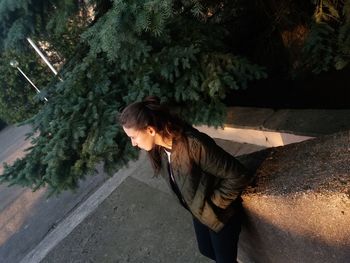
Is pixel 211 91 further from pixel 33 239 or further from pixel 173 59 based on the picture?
pixel 33 239

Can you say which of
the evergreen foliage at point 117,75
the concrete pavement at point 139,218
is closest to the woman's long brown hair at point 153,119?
the evergreen foliage at point 117,75

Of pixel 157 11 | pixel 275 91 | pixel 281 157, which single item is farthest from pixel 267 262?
pixel 275 91

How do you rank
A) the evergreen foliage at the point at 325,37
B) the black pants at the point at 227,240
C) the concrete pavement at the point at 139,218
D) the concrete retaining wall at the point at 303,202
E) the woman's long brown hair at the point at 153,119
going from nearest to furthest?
the concrete retaining wall at the point at 303,202
the woman's long brown hair at the point at 153,119
the black pants at the point at 227,240
the evergreen foliage at the point at 325,37
the concrete pavement at the point at 139,218

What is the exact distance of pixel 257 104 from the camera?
425cm

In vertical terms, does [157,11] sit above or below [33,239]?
above

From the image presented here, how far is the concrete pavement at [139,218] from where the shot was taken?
337 cm

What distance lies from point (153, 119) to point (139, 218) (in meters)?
2.38

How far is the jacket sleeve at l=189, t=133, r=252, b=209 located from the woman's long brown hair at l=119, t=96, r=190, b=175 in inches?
3.6

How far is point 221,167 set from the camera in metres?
2.02

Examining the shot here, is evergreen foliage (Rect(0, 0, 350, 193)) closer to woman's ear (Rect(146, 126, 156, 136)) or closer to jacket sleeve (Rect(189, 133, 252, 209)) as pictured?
woman's ear (Rect(146, 126, 156, 136))

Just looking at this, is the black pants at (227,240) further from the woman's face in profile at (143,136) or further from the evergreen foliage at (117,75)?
the evergreen foliage at (117,75)

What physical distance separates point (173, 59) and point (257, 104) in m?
1.48

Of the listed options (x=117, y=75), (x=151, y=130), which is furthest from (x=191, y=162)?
(x=117, y=75)

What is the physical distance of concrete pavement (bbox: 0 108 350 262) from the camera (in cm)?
337
